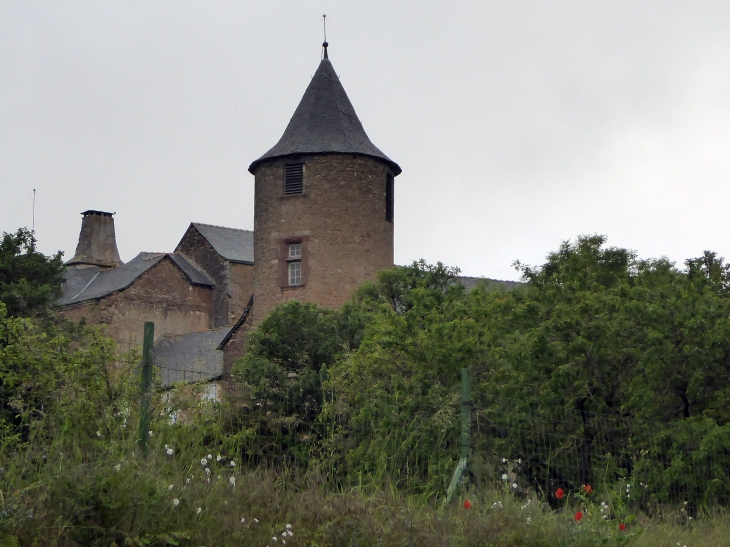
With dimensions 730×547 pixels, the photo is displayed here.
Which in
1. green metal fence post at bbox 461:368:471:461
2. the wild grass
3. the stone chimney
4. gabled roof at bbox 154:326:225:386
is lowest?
the wild grass

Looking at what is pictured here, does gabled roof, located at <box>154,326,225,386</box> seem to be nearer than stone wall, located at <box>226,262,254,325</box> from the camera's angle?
Yes

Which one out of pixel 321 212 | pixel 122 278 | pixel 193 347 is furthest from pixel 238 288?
pixel 321 212

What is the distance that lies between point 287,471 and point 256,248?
27.0 meters

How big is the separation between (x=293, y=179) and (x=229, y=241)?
61.0ft

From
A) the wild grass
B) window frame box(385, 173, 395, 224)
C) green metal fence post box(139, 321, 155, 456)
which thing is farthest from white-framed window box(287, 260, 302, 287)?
green metal fence post box(139, 321, 155, 456)

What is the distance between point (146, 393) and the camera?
337 inches

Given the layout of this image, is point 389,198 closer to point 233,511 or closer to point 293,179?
point 293,179

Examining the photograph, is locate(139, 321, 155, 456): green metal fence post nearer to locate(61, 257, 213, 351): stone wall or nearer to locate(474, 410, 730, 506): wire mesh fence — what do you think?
locate(474, 410, 730, 506): wire mesh fence

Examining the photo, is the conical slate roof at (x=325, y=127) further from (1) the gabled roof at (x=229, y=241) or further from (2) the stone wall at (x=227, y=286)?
(1) the gabled roof at (x=229, y=241)

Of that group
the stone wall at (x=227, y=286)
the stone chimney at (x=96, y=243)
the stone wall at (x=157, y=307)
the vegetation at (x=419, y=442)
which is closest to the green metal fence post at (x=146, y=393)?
the vegetation at (x=419, y=442)

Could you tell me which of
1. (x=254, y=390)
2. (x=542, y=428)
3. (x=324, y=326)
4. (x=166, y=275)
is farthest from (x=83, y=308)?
(x=542, y=428)

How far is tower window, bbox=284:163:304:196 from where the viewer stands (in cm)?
3462

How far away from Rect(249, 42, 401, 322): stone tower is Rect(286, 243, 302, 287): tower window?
29 mm

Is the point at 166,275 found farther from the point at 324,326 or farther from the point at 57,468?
the point at 57,468
